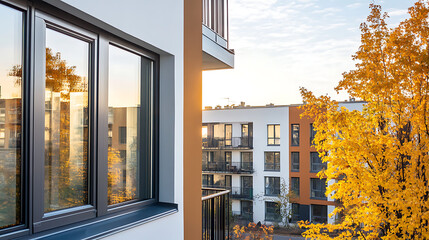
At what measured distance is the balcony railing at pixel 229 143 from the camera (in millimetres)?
27828

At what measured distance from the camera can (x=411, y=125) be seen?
21.7 ft

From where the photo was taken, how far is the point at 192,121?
12.2 ft

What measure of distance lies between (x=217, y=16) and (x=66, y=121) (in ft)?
11.4

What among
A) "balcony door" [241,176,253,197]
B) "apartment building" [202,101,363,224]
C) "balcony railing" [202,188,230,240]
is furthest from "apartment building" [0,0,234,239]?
"balcony door" [241,176,253,197]

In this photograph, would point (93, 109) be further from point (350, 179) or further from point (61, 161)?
point (350, 179)

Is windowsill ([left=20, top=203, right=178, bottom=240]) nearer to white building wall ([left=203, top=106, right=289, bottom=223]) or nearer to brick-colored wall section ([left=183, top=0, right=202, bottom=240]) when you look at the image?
brick-colored wall section ([left=183, top=0, right=202, bottom=240])

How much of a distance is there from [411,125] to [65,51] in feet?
20.5

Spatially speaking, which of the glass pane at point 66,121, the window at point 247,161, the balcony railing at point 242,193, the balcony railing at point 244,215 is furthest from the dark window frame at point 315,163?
the glass pane at point 66,121

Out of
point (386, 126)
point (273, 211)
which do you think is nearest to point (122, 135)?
point (386, 126)

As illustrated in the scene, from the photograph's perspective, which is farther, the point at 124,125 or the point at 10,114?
the point at 124,125

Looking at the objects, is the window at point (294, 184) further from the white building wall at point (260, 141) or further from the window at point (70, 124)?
the window at point (70, 124)

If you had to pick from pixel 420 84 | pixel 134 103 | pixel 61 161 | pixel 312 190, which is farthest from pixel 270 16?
pixel 312 190

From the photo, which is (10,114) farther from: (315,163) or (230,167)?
(230,167)

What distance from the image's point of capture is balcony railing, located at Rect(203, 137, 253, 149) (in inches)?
1096
